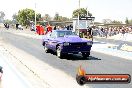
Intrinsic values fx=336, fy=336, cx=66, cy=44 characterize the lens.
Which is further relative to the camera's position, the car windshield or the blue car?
the car windshield

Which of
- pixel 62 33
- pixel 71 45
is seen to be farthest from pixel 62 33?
pixel 71 45

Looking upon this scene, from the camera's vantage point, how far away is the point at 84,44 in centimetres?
1870

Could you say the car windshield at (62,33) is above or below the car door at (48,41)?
above

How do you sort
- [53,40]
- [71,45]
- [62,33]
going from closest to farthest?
[71,45] → [62,33] → [53,40]

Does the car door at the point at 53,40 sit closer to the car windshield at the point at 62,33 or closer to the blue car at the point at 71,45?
the blue car at the point at 71,45

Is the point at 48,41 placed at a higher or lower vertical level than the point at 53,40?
lower

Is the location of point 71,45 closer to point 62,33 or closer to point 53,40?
point 62,33

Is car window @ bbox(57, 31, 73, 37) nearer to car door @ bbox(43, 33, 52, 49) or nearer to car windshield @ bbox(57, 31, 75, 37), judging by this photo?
car windshield @ bbox(57, 31, 75, 37)

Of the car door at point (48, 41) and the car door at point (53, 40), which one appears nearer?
the car door at point (53, 40)

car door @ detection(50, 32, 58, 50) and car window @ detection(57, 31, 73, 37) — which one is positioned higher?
car window @ detection(57, 31, 73, 37)

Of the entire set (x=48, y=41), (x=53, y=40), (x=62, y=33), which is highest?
(x=62, y=33)

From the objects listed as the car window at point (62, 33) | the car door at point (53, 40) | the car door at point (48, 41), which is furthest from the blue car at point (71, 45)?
the car door at point (48, 41)

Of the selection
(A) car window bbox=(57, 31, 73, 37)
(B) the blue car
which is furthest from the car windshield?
(B) the blue car

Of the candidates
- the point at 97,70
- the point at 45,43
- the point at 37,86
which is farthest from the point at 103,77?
the point at 45,43
